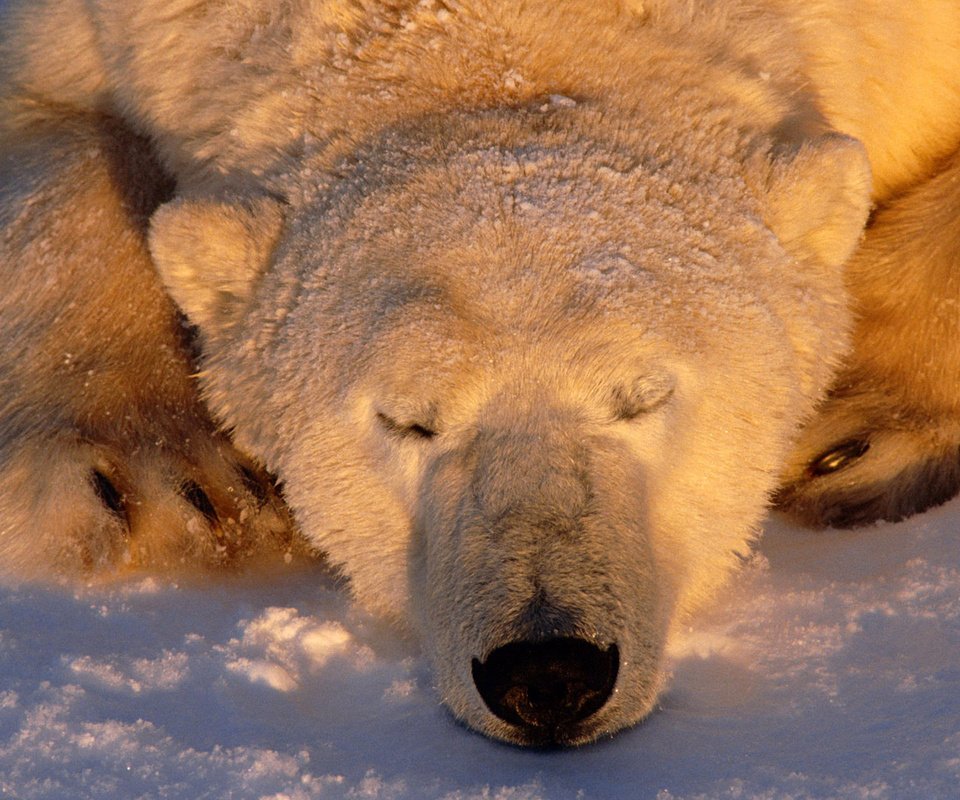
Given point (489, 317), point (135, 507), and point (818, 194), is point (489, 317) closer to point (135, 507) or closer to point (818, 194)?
point (818, 194)

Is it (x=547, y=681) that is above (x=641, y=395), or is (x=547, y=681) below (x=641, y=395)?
below

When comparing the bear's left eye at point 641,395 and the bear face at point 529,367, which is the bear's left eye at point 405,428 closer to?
the bear face at point 529,367

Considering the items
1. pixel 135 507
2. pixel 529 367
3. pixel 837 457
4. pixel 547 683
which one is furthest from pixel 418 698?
pixel 837 457

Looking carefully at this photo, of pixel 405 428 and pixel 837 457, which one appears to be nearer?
pixel 405 428

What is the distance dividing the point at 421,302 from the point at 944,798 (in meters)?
1.15

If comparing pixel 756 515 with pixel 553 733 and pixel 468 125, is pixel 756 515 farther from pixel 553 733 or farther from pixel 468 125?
pixel 468 125

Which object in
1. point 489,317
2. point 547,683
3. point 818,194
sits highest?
point 818,194

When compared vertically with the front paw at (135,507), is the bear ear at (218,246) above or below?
above

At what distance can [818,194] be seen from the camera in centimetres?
247

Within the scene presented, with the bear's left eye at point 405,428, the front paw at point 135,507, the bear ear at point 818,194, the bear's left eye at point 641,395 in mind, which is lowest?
the front paw at point 135,507

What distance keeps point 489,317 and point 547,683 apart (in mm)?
643

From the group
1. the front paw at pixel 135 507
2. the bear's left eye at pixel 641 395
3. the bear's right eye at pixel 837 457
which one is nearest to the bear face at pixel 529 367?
the bear's left eye at pixel 641 395

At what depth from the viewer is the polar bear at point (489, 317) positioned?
2229mm

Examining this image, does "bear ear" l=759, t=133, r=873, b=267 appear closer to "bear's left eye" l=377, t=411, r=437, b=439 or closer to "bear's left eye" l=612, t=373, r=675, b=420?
"bear's left eye" l=612, t=373, r=675, b=420
